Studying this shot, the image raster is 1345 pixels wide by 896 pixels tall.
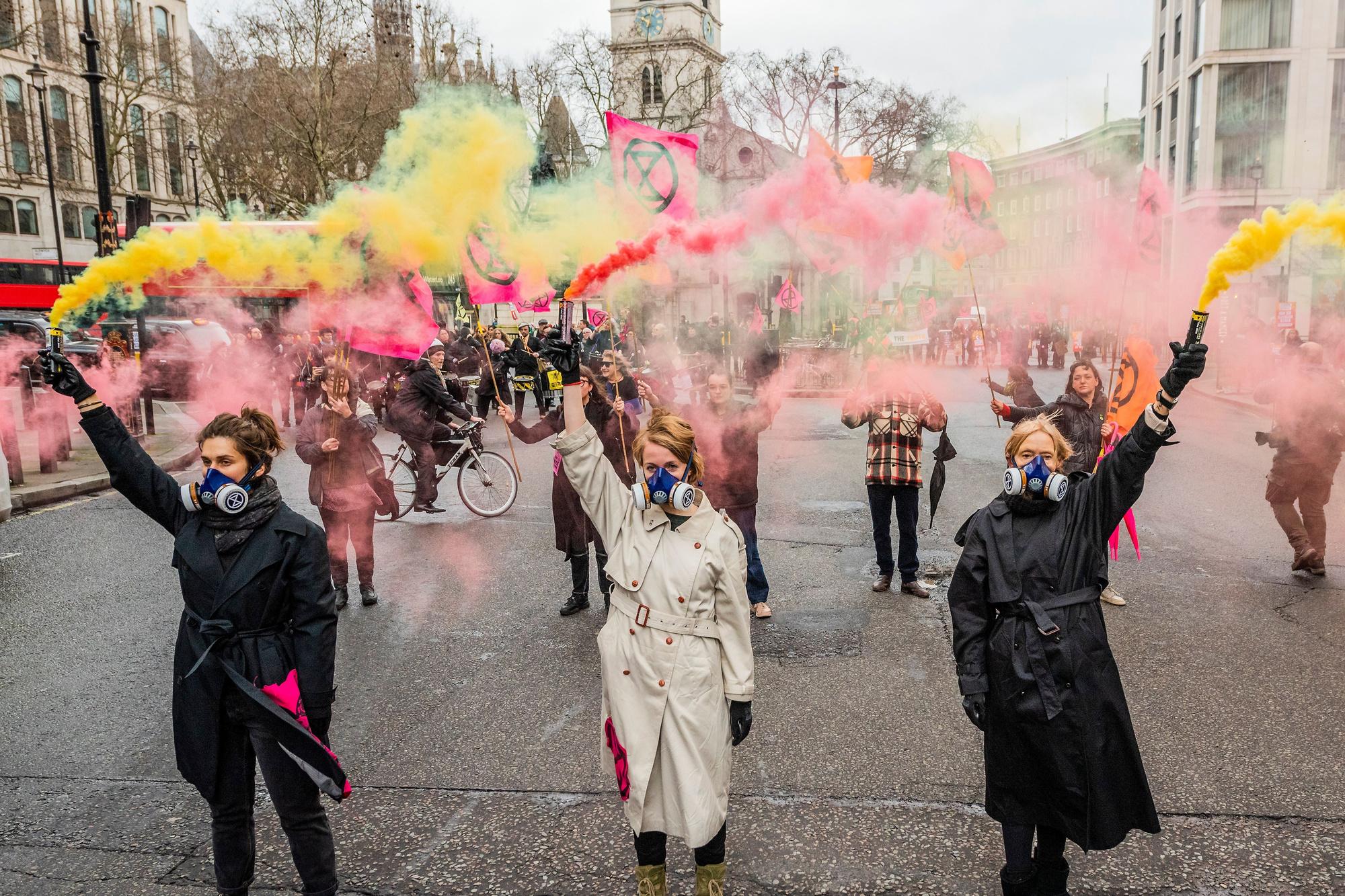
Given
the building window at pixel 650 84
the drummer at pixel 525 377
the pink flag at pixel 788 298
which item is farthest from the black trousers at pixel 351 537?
the building window at pixel 650 84

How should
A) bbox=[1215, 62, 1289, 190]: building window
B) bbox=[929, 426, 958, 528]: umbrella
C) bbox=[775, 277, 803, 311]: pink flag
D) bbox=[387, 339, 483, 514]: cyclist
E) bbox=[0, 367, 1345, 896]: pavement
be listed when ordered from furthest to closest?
bbox=[1215, 62, 1289, 190]: building window
bbox=[775, 277, 803, 311]: pink flag
bbox=[387, 339, 483, 514]: cyclist
bbox=[929, 426, 958, 528]: umbrella
bbox=[0, 367, 1345, 896]: pavement

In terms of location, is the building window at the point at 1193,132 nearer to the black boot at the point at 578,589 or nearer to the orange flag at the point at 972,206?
the orange flag at the point at 972,206

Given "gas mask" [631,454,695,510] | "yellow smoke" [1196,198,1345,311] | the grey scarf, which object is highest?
"yellow smoke" [1196,198,1345,311]

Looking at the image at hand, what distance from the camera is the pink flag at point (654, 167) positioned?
7.41 meters

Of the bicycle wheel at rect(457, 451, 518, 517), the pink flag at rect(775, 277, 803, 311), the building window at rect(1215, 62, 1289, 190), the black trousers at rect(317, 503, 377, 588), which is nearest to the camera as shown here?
the black trousers at rect(317, 503, 377, 588)

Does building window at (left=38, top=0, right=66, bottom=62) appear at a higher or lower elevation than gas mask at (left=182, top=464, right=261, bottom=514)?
higher

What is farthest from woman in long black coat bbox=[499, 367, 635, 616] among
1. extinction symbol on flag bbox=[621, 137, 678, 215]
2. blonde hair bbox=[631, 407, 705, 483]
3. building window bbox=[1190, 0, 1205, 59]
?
building window bbox=[1190, 0, 1205, 59]

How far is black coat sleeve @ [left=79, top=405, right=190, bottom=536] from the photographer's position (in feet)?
10.8

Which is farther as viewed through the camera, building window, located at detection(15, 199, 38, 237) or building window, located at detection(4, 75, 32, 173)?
building window, located at detection(15, 199, 38, 237)

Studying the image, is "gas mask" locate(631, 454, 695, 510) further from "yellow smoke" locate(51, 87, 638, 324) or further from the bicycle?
the bicycle

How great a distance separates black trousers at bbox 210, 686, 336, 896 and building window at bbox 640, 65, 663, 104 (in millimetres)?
48845

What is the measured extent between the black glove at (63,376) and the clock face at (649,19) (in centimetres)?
6124

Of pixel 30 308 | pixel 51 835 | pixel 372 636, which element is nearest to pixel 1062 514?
pixel 51 835

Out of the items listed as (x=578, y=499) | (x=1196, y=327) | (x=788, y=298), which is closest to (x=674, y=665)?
(x=1196, y=327)
